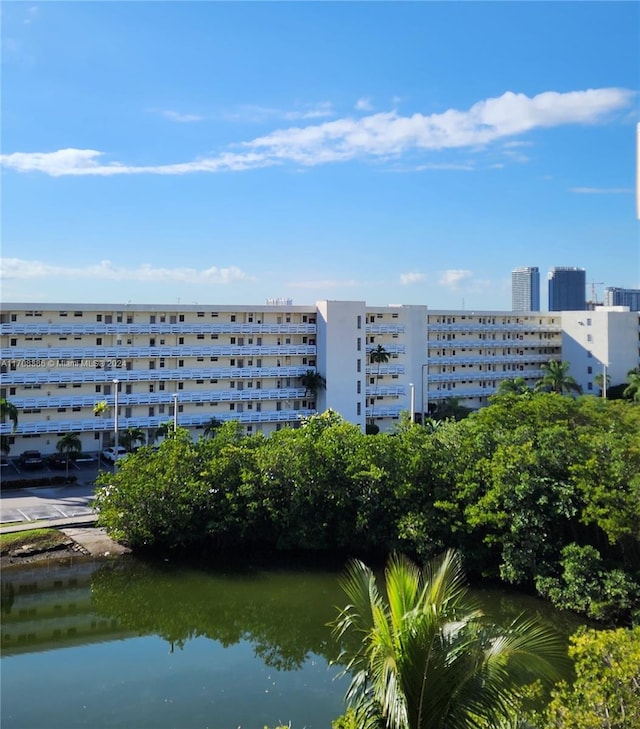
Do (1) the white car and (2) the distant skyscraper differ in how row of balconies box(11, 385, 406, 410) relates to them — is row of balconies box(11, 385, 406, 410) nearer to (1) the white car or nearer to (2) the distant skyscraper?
(1) the white car

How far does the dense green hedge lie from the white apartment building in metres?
11.5

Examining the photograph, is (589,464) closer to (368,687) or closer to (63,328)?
(368,687)

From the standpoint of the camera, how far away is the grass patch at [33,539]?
27.7 metres

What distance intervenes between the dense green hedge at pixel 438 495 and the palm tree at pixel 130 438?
11.2 meters

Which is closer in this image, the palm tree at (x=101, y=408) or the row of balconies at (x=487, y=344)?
the palm tree at (x=101, y=408)

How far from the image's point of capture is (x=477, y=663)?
6293 mm

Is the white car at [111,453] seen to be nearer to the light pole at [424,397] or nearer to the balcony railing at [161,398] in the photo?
the balcony railing at [161,398]

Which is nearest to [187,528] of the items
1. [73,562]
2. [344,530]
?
[73,562]

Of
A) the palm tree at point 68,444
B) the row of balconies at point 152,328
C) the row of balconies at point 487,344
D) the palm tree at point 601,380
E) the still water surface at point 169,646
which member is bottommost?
the still water surface at point 169,646

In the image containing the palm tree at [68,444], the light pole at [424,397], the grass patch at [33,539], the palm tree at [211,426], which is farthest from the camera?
the light pole at [424,397]

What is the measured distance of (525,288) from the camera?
431 feet

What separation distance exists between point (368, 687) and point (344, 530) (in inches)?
847

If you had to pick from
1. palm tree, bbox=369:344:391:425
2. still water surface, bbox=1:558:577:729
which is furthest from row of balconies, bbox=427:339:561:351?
still water surface, bbox=1:558:577:729

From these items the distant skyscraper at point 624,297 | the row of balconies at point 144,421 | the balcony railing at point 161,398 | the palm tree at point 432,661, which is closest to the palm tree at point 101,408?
the balcony railing at point 161,398
